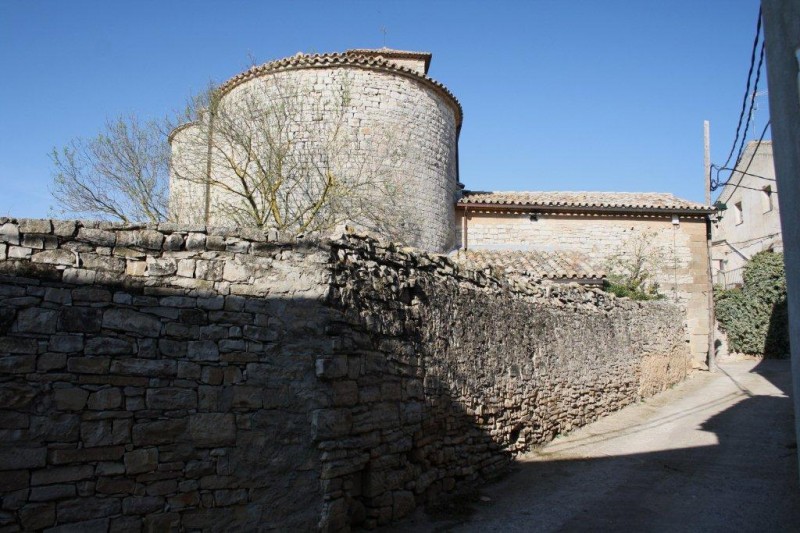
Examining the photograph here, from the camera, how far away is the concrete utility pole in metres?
4.70

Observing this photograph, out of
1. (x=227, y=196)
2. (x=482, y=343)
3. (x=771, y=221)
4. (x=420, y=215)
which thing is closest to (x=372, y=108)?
(x=420, y=215)

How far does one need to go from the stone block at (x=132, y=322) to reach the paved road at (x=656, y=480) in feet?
10.2

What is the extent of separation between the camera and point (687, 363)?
19188mm

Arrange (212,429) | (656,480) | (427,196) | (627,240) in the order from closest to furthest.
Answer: (212,429) → (656,480) → (427,196) → (627,240)

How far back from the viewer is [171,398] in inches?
200

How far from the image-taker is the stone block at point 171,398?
5008 mm

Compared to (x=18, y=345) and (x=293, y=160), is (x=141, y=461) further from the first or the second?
(x=293, y=160)

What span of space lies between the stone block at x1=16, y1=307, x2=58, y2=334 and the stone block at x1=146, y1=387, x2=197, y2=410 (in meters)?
0.87

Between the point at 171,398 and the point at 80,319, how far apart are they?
36.2 inches

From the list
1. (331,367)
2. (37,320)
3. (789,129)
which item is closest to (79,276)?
(37,320)

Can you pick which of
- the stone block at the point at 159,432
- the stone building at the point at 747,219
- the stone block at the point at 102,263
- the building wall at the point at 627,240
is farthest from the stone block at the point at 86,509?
the stone building at the point at 747,219

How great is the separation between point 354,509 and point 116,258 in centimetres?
311

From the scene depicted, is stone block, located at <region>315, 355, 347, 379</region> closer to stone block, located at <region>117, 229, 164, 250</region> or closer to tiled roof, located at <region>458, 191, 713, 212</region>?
stone block, located at <region>117, 229, 164, 250</region>

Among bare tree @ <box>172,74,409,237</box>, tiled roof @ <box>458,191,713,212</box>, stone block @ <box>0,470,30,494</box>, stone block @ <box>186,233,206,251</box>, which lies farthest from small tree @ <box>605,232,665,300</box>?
stone block @ <box>0,470,30,494</box>
